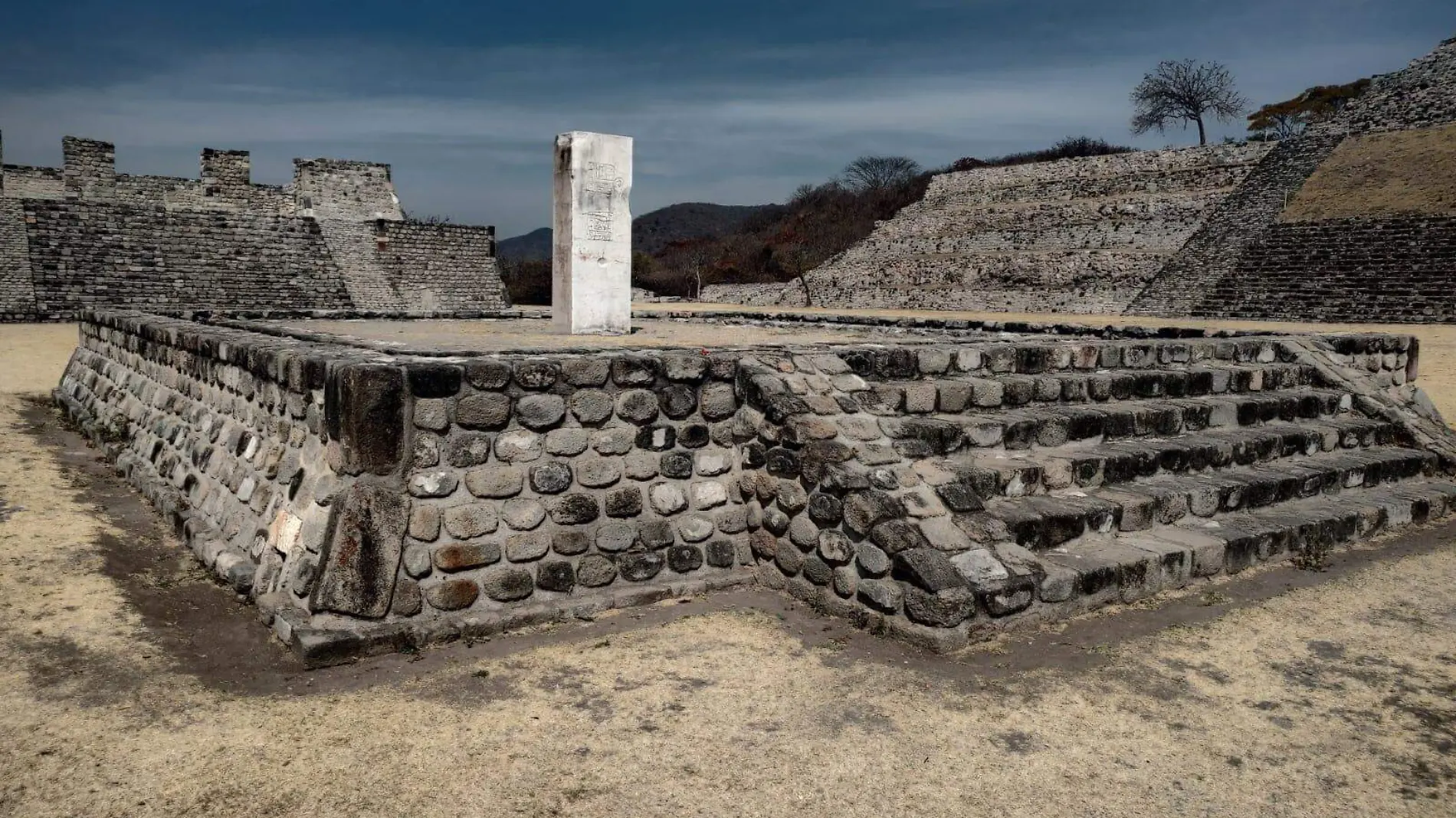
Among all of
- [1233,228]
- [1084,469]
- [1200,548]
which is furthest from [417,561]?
[1233,228]

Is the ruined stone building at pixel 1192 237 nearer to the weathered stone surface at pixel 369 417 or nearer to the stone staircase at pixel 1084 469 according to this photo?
the stone staircase at pixel 1084 469

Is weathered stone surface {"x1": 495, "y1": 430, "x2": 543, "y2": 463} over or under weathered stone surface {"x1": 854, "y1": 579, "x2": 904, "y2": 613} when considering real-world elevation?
over

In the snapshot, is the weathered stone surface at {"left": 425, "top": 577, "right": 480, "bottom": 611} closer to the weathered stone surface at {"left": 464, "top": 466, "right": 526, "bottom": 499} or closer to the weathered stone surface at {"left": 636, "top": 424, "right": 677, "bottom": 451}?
the weathered stone surface at {"left": 464, "top": 466, "right": 526, "bottom": 499}

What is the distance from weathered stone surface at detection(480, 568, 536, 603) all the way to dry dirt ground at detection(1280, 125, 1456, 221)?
96.3 ft

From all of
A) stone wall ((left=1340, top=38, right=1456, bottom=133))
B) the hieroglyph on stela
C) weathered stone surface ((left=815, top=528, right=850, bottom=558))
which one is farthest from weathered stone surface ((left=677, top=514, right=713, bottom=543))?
stone wall ((left=1340, top=38, right=1456, bottom=133))

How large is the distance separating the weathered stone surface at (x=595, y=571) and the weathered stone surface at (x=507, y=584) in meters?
0.22

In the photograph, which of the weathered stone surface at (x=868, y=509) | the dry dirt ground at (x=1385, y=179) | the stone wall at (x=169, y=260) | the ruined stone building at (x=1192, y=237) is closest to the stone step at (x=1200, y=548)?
the weathered stone surface at (x=868, y=509)

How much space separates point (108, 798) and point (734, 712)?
1.74 meters

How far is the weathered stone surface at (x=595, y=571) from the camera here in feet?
13.4

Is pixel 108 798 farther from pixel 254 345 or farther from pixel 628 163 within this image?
pixel 628 163

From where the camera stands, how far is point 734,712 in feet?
10.2

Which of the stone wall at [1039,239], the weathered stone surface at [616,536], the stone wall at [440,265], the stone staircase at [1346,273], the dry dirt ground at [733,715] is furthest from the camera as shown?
the stone wall at [1039,239]

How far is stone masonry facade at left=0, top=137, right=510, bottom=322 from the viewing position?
18.6 metres

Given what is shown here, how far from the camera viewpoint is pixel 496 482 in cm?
398
